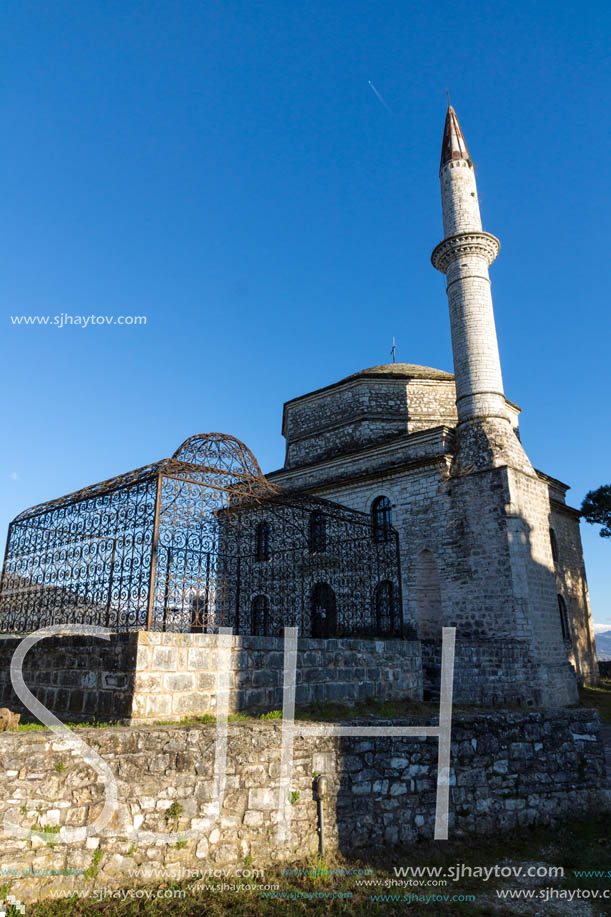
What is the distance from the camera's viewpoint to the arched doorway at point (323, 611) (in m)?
16.6

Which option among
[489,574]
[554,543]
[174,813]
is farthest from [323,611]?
[174,813]

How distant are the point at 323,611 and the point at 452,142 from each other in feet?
50.0

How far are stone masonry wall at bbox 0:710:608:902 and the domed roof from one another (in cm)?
1449

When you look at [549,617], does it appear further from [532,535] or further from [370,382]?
[370,382]

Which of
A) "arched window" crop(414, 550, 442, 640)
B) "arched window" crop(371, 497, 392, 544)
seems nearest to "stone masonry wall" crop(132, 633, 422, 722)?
"arched window" crop(414, 550, 442, 640)

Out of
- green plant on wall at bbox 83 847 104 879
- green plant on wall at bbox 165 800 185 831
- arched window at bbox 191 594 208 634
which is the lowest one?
green plant on wall at bbox 83 847 104 879

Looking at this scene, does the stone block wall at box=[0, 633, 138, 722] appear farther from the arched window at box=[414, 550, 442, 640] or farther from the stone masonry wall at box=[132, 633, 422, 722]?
the arched window at box=[414, 550, 442, 640]

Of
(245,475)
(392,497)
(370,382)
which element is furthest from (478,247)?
(245,475)

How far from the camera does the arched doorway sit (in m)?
16.6

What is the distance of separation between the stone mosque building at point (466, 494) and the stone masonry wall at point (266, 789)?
3820 millimetres

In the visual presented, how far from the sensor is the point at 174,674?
5.73 metres


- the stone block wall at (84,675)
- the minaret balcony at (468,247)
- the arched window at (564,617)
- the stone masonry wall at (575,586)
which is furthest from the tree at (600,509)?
the stone block wall at (84,675)

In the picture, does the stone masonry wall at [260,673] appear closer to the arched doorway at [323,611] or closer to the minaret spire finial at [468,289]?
the arched doorway at [323,611]

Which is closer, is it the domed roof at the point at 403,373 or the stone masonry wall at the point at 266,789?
the stone masonry wall at the point at 266,789
